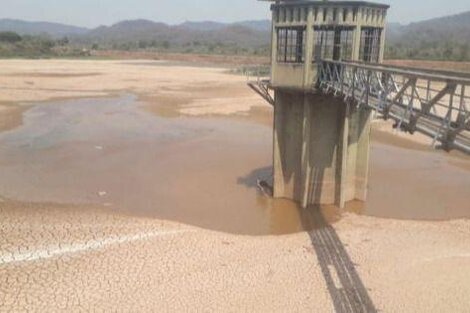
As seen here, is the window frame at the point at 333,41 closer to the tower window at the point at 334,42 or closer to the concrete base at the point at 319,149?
the tower window at the point at 334,42

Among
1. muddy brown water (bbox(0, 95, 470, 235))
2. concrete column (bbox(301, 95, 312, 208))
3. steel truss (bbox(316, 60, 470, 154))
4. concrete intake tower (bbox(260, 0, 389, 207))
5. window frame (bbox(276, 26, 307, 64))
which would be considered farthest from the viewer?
muddy brown water (bbox(0, 95, 470, 235))

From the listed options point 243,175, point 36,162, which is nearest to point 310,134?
point 243,175

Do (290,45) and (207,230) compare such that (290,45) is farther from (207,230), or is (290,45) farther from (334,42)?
(207,230)

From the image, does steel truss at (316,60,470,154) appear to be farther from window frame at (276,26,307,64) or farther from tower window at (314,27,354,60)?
window frame at (276,26,307,64)

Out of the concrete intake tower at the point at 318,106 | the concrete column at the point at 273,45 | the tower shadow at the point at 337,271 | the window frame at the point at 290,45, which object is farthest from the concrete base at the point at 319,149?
the tower shadow at the point at 337,271

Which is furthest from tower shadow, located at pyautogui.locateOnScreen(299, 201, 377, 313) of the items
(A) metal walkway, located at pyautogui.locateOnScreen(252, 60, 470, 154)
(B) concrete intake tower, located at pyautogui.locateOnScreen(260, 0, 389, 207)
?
(A) metal walkway, located at pyautogui.locateOnScreen(252, 60, 470, 154)

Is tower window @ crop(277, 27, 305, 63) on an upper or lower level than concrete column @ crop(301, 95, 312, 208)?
upper
